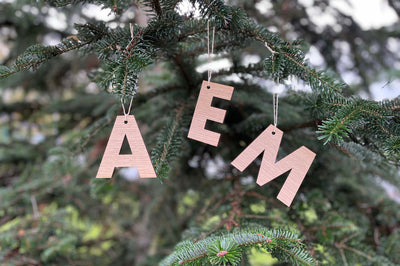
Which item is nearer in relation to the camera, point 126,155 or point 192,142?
point 126,155

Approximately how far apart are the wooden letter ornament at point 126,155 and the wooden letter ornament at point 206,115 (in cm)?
11

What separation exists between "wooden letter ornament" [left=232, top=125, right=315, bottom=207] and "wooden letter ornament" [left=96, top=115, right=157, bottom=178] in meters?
0.19

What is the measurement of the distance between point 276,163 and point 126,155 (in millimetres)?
330

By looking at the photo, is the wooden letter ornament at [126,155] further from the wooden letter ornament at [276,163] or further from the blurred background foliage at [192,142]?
the wooden letter ornament at [276,163]

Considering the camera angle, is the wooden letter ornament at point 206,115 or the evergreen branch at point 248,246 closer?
the evergreen branch at point 248,246

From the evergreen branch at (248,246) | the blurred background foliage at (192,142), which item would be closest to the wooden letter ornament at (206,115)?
the blurred background foliage at (192,142)

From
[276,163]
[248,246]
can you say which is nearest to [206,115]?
[276,163]

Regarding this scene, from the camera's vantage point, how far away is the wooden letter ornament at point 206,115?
657mm

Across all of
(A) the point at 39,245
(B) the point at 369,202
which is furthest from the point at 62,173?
(B) the point at 369,202

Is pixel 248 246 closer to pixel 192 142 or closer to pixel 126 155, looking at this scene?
pixel 126 155

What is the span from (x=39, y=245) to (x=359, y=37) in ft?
6.39

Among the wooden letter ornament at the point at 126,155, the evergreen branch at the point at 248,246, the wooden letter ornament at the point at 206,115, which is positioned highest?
the wooden letter ornament at the point at 206,115

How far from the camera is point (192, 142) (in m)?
1.04

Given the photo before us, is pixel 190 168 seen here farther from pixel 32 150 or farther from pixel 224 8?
pixel 32 150
